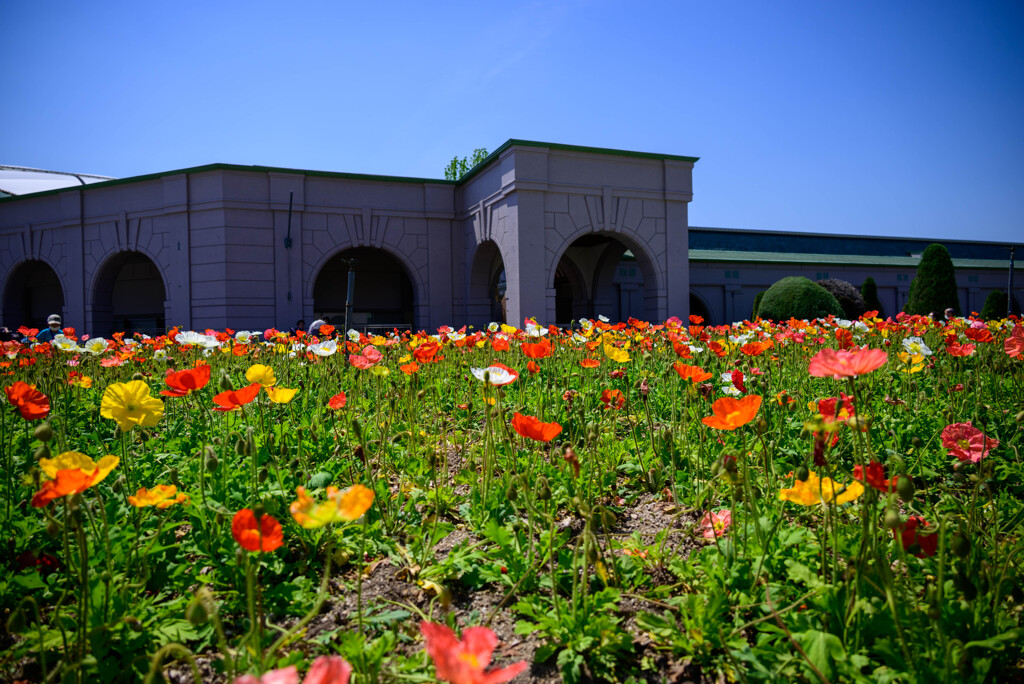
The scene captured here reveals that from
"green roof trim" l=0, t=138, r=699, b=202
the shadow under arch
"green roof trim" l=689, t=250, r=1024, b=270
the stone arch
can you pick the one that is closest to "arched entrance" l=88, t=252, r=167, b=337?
"green roof trim" l=0, t=138, r=699, b=202

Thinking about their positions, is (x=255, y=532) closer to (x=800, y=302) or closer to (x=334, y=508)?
(x=334, y=508)

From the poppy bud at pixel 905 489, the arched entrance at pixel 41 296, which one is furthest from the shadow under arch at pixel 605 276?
the arched entrance at pixel 41 296

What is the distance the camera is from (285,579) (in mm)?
1914

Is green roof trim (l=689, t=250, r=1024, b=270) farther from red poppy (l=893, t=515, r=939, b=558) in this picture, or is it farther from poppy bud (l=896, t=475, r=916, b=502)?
poppy bud (l=896, t=475, r=916, b=502)

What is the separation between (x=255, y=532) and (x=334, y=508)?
0.29 meters

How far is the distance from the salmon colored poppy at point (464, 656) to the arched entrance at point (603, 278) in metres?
17.9

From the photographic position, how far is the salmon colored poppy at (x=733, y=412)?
152cm

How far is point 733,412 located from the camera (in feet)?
5.17

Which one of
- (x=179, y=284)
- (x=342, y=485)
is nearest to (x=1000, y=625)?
(x=342, y=485)

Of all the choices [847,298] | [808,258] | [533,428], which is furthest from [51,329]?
[808,258]

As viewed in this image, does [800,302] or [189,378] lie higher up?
[800,302]

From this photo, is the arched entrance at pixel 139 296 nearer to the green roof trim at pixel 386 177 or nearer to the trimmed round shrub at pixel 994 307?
the green roof trim at pixel 386 177

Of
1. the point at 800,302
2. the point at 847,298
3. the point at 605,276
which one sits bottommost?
the point at 800,302

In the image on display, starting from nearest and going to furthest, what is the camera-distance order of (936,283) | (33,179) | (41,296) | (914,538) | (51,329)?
(914,538), (51,329), (936,283), (41,296), (33,179)
